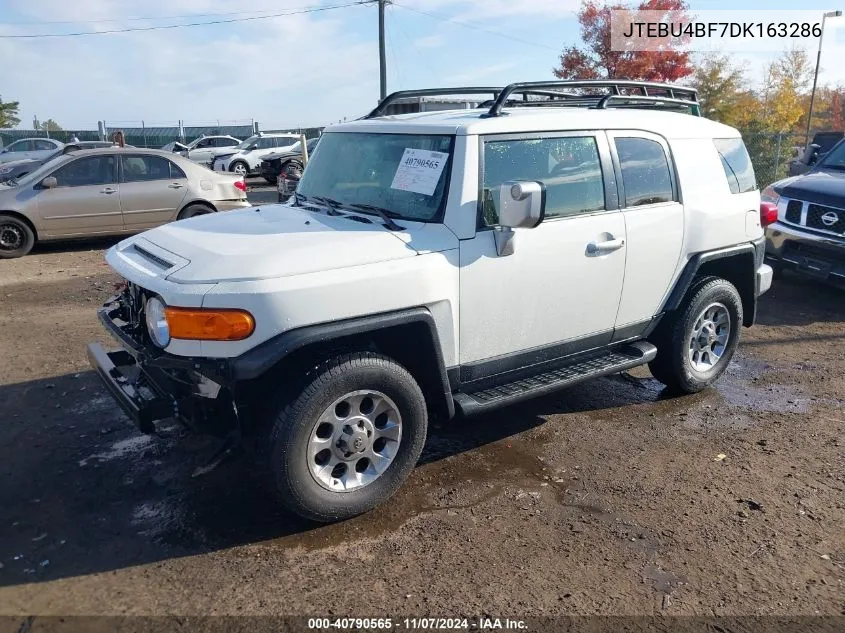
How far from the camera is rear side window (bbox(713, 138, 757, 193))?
16.5 ft

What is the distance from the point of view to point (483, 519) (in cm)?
358

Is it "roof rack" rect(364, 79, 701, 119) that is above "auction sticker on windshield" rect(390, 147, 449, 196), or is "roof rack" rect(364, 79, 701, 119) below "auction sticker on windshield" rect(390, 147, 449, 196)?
above

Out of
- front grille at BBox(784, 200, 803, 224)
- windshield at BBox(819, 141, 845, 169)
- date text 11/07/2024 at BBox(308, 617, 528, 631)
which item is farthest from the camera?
windshield at BBox(819, 141, 845, 169)

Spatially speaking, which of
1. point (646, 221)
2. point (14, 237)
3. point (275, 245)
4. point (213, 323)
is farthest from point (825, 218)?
point (14, 237)

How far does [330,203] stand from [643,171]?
6.69ft

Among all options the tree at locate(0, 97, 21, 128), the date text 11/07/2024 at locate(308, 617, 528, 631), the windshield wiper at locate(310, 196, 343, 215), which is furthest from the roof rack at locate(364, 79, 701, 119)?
the tree at locate(0, 97, 21, 128)

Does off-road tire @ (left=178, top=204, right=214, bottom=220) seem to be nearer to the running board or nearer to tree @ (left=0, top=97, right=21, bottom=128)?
the running board

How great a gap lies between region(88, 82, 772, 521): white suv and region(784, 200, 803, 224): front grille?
3.49 metres

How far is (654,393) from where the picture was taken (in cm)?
531

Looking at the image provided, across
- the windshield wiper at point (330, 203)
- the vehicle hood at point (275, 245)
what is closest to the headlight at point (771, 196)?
the windshield wiper at point (330, 203)

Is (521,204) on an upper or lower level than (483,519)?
upper

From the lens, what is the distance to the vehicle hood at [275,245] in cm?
317

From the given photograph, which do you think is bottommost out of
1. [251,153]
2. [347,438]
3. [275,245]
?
[347,438]

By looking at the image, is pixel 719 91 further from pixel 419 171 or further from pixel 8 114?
pixel 8 114
